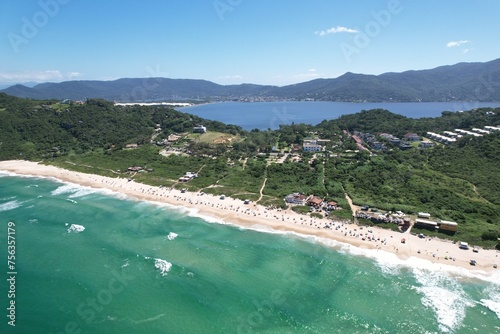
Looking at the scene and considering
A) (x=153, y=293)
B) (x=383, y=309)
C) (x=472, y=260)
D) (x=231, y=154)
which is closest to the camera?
(x=383, y=309)

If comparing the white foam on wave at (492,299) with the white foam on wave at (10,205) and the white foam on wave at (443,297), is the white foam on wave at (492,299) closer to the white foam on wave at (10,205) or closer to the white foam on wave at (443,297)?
the white foam on wave at (443,297)

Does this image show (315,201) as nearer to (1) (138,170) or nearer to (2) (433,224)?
(2) (433,224)

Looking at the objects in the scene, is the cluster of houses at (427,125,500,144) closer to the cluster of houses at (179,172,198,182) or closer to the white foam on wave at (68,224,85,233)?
the cluster of houses at (179,172,198,182)

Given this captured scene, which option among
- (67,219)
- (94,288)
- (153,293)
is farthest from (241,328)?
(67,219)

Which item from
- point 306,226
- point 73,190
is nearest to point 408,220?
point 306,226

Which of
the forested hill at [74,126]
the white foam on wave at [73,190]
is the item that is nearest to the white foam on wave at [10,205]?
the white foam on wave at [73,190]

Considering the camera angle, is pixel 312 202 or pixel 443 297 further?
pixel 312 202

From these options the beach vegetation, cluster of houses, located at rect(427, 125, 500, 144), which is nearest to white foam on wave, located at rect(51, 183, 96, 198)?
the beach vegetation

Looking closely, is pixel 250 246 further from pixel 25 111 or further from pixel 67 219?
pixel 25 111
